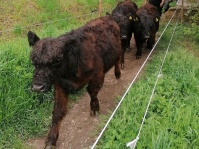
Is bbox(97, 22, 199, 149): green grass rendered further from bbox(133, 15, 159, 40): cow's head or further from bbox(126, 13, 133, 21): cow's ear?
bbox(126, 13, 133, 21): cow's ear

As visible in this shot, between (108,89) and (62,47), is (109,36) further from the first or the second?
(62,47)

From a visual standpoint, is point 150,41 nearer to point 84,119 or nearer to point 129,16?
point 129,16

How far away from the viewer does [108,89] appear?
5902 millimetres

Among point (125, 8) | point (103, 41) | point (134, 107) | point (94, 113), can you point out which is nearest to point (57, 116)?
point (94, 113)

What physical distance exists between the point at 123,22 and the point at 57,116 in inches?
142

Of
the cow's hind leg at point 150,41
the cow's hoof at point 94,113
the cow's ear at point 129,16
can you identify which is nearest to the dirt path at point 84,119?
the cow's hoof at point 94,113

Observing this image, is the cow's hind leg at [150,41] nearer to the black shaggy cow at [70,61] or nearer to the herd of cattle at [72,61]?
the herd of cattle at [72,61]

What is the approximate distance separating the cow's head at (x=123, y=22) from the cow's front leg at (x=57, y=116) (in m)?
3.04

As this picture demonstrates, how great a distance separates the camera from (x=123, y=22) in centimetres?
693

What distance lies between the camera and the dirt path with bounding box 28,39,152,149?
4266 mm

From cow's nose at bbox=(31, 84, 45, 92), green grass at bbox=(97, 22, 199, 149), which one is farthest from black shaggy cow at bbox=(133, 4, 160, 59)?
cow's nose at bbox=(31, 84, 45, 92)

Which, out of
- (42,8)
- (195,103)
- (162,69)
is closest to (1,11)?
(42,8)

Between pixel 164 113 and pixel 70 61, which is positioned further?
pixel 164 113

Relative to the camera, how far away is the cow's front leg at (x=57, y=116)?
4.09 m
